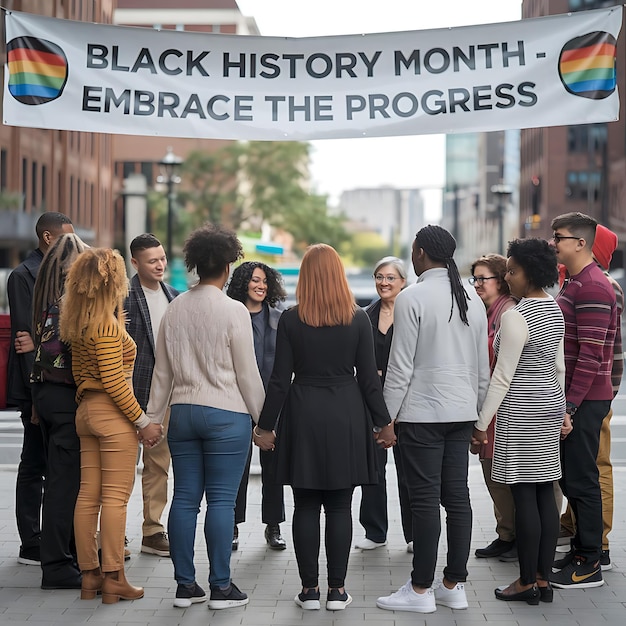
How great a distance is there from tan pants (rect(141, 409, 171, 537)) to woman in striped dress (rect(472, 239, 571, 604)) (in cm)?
242

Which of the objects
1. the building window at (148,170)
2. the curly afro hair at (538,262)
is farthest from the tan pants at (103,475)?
the building window at (148,170)

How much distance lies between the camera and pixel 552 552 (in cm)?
598

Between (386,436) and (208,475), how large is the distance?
3.32 ft

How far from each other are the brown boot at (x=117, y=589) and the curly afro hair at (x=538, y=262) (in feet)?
9.40

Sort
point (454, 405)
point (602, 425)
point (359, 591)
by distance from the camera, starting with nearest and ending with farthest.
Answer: point (454, 405)
point (359, 591)
point (602, 425)

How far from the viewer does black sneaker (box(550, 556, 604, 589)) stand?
6.31 metres

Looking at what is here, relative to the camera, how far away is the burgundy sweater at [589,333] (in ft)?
20.4

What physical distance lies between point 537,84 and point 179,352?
9.66 feet

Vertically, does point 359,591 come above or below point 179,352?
below

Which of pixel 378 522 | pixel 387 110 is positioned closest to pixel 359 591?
pixel 378 522

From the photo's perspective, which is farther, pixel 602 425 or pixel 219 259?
pixel 602 425

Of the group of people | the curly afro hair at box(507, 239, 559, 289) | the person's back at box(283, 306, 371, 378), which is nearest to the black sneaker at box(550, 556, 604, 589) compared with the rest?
the group of people

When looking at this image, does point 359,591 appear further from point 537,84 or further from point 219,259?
point 537,84

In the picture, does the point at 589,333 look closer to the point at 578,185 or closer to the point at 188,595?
the point at 188,595
